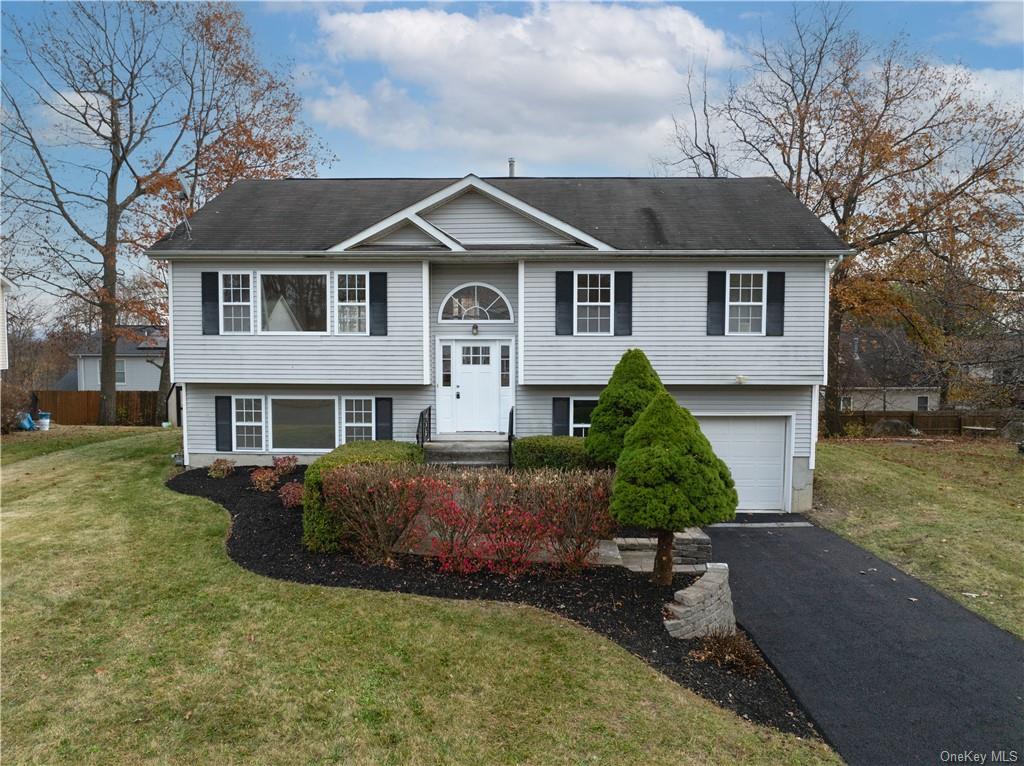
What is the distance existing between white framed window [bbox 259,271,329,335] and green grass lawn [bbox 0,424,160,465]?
371 inches

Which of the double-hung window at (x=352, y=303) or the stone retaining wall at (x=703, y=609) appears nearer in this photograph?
the stone retaining wall at (x=703, y=609)

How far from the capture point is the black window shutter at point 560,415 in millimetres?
12406

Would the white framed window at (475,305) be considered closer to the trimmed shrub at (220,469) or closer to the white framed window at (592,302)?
the white framed window at (592,302)

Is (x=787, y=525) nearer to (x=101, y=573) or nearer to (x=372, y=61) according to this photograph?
(x=101, y=573)

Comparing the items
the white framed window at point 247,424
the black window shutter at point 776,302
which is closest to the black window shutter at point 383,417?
the white framed window at point 247,424

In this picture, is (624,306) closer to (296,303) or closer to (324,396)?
(324,396)

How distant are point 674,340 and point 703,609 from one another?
273 inches

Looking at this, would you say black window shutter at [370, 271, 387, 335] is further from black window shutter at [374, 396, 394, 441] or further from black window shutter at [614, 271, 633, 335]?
black window shutter at [614, 271, 633, 335]

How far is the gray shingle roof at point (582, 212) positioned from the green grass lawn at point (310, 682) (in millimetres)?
7425

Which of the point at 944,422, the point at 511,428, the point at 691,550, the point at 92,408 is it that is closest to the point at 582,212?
the point at 511,428

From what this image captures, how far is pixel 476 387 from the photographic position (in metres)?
12.7

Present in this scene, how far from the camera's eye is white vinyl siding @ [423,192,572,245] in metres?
12.2

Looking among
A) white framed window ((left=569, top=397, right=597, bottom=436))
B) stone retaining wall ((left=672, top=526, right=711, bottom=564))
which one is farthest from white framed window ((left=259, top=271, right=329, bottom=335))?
stone retaining wall ((left=672, top=526, right=711, bottom=564))

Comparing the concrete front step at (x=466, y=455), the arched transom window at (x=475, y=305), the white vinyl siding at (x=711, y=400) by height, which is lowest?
the concrete front step at (x=466, y=455)
